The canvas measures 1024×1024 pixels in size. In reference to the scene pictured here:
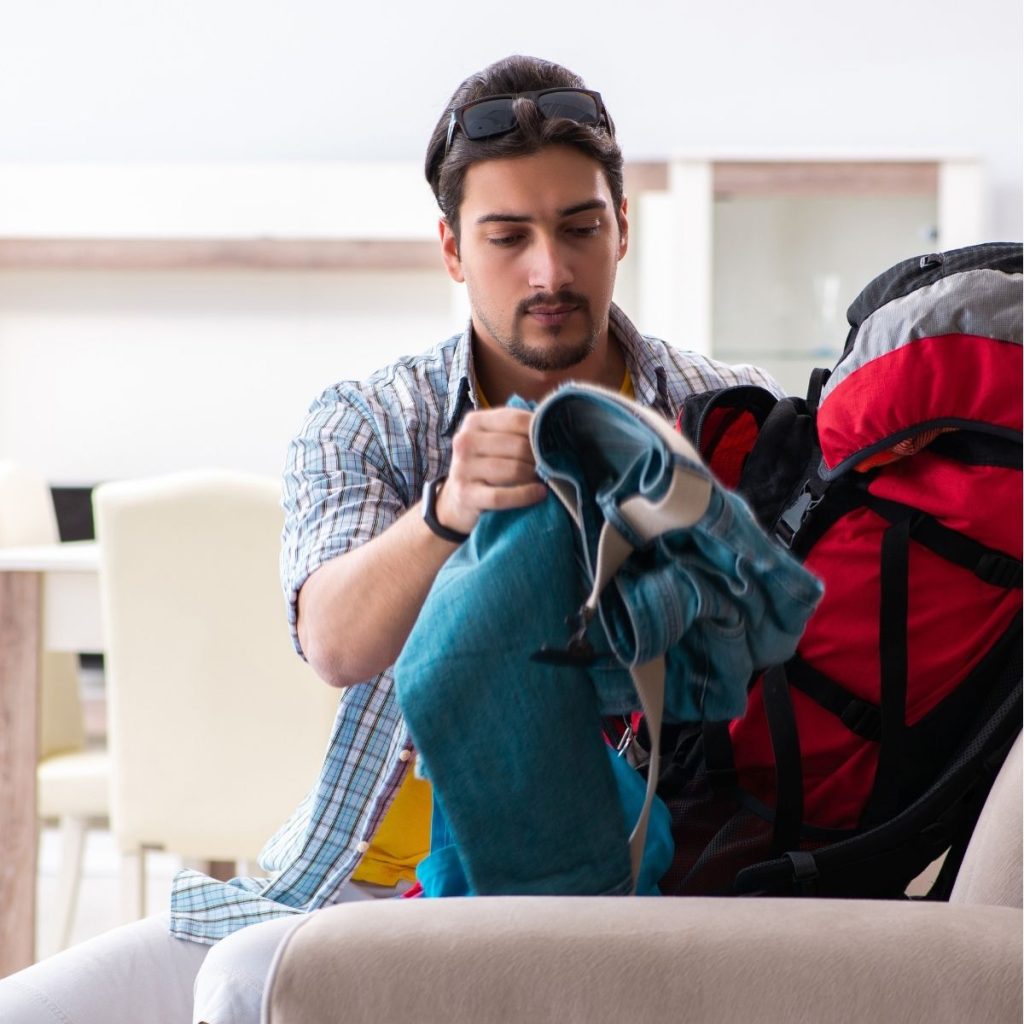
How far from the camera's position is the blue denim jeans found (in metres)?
0.89

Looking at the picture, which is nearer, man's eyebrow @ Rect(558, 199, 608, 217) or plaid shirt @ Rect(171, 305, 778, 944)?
plaid shirt @ Rect(171, 305, 778, 944)

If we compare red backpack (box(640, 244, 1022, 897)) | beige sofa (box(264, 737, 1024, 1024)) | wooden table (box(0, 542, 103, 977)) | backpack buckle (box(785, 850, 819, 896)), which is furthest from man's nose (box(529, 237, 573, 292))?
wooden table (box(0, 542, 103, 977))

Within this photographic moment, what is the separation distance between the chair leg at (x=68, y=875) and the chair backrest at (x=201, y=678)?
520mm

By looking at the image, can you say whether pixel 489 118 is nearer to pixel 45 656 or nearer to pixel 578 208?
pixel 578 208

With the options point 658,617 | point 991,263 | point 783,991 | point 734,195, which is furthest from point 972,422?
point 734,195

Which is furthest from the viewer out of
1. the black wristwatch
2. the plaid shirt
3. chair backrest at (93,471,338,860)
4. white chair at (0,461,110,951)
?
white chair at (0,461,110,951)

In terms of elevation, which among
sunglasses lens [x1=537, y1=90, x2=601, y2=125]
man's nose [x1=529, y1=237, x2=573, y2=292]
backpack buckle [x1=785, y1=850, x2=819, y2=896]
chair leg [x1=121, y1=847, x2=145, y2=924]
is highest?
sunglasses lens [x1=537, y1=90, x2=601, y2=125]

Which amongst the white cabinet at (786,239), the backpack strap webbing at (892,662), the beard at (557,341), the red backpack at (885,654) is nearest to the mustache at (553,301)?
the beard at (557,341)

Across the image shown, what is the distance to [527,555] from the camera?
921 millimetres

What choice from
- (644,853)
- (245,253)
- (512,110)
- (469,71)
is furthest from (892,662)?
(469,71)

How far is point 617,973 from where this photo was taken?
0.81m

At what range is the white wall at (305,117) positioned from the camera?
14.7ft

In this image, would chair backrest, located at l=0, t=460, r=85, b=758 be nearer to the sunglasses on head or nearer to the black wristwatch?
the sunglasses on head

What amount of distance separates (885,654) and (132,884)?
6.30ft
